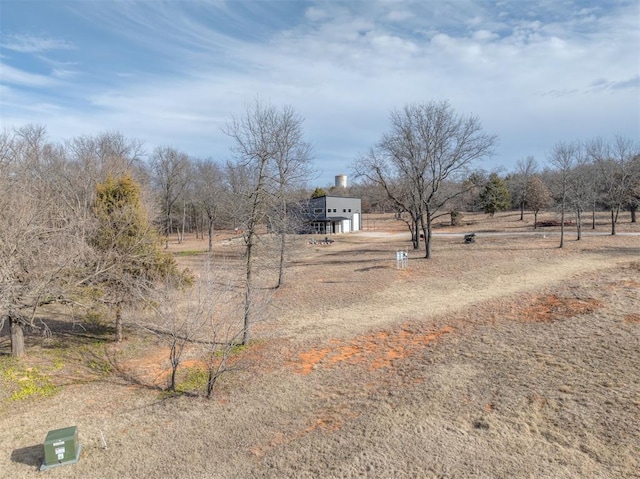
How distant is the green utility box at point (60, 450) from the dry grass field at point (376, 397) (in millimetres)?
174

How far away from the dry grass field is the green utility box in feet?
0.57

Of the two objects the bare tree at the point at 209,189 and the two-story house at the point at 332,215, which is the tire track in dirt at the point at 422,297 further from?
the two-story house at the point at 332,215

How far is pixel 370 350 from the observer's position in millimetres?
11828

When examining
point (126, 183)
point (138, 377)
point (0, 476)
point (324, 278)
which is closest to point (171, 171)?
point (324, 278)

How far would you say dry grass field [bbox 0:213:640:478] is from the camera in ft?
21.7

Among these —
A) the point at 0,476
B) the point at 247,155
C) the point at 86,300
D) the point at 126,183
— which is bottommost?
the point at 0,476

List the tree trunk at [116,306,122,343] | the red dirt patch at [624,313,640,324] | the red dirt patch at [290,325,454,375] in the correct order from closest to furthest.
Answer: the red dirt patch at [290,325,454,375] < the red dirt patch at [624,313,640,324] < the tree trunk at [116,306,122,343]

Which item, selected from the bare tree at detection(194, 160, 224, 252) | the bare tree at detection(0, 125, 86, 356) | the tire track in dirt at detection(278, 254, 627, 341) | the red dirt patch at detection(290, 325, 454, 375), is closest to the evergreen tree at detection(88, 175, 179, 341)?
the bare tree at detection(0, 125, 86, 356)

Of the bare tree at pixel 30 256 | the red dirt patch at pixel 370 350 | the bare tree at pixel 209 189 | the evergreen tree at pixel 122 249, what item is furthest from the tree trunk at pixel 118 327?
the bare tree at pixel 209 189

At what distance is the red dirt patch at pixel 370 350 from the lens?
11008 millimetres

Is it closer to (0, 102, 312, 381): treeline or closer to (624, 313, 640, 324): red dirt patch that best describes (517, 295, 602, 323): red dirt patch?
(624, 313, 640, 324): red dirt patch

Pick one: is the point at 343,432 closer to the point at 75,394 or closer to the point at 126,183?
the point at 75,394

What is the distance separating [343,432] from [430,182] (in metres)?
23.1

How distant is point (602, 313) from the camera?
1330 cm
